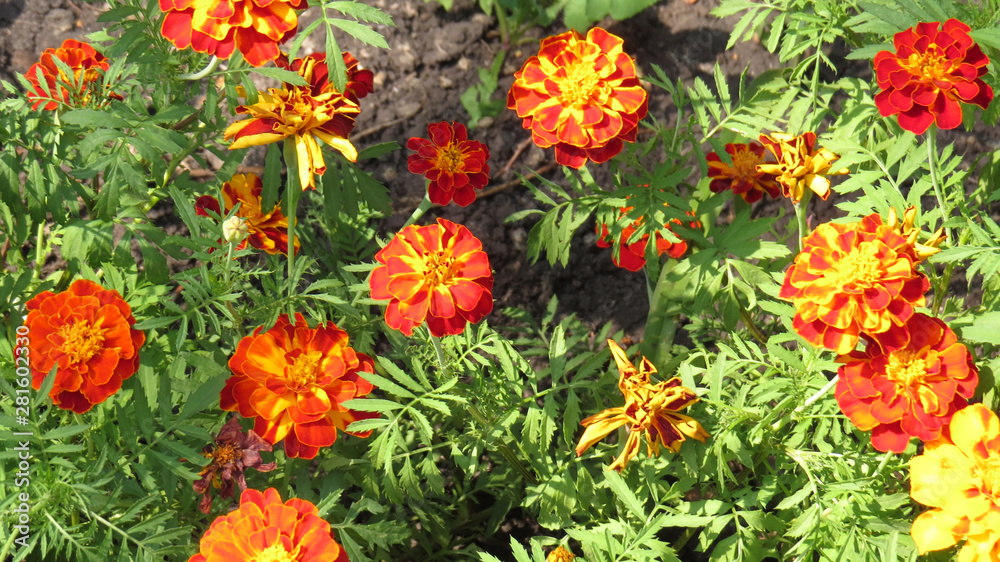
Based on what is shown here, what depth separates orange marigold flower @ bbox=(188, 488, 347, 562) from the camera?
1183 millimetres

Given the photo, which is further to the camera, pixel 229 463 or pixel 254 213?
pixel 254 213

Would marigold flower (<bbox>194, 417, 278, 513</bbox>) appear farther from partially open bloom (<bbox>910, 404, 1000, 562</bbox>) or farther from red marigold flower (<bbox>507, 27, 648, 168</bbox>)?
partially open bloom (<bbox>910, 404, 1000, 562</bbox>)

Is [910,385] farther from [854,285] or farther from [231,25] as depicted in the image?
[231,25]

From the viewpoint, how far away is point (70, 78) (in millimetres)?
1567

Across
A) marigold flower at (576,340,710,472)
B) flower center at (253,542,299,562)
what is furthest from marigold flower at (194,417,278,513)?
marigold flower at (576,340,710,472)

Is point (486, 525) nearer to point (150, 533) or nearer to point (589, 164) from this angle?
point (150, 533)

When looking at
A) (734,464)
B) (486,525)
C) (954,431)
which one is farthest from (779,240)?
(486,525)

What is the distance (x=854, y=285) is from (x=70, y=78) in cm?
148

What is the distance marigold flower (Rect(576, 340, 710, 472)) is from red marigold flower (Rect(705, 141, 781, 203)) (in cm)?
64

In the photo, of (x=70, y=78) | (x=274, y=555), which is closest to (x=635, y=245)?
(x=274, y=555)

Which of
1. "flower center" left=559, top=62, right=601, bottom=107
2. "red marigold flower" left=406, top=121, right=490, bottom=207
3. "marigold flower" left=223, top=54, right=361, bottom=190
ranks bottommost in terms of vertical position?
"red marigold flower" left=406, top=121, right=490, bottom=207

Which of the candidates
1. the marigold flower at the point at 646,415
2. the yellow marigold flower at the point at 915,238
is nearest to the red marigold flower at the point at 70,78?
the marigold flower at the point at 646,415

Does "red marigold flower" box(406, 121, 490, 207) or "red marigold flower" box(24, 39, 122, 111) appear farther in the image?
"red marigold flower" box(406, 121, 490, 207)

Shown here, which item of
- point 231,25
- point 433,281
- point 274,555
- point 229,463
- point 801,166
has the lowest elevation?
point 229,463
